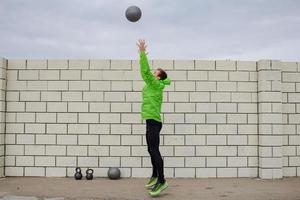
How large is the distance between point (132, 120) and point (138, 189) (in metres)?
1.44

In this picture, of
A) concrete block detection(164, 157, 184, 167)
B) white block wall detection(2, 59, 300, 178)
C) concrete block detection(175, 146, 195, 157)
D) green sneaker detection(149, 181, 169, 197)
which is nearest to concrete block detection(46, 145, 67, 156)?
white block wall detection(2, 59, 300, 178)

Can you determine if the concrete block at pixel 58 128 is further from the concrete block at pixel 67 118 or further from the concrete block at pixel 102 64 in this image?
the concrete block at pixel 102 64

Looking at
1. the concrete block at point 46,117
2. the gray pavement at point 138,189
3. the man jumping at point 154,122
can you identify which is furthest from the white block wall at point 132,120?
the man jumping at point 154,122

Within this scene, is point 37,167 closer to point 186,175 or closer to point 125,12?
point 186,175

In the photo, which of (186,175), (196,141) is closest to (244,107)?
(196,141)

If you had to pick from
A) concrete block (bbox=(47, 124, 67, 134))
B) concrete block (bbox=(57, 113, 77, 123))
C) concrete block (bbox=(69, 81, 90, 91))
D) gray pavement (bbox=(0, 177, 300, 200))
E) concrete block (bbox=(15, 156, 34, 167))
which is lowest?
gray pavement (bbox=(0, 177, 300, 200))

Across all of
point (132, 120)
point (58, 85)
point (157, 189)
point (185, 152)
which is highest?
point (58, 85)

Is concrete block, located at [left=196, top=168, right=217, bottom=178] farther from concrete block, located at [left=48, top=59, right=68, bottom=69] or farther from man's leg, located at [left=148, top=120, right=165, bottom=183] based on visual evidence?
concrete block, located at [left=48, top=59, right=68, bottom=69]

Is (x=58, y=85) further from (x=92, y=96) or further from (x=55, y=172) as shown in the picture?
(x=55, y=172)

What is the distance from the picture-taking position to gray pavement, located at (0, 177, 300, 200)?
5.33 meters

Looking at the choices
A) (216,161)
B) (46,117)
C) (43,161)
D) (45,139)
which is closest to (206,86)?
(216,161)

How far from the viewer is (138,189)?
5.88 m

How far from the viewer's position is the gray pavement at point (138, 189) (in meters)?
5.33

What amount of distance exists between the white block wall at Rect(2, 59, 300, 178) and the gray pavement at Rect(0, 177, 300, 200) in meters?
0.27
